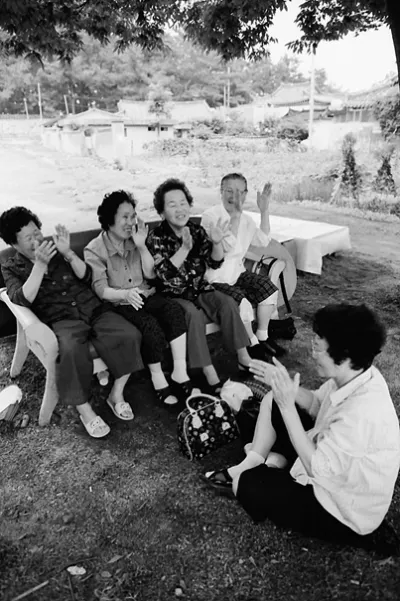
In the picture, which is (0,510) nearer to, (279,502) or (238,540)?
(238,540)

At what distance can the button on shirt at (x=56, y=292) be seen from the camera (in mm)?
2723

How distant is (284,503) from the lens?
1.88 m

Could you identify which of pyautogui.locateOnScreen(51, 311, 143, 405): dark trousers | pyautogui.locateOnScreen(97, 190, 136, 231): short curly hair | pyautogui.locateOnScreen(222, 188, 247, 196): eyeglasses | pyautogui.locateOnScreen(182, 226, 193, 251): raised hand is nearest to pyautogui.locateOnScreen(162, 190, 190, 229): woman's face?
pyautogui.locateOnScreen(182, 226, 193, 251): raised hand

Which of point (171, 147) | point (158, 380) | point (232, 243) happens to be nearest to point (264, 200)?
point (232, 243)

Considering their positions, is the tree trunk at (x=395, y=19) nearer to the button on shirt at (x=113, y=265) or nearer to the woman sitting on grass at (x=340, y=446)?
the button on shirt at (x=113, y=265)

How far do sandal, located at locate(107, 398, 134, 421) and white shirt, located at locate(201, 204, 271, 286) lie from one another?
41.7 inches

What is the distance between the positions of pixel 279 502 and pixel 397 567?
0.49m

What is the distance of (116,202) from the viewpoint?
9.64ft

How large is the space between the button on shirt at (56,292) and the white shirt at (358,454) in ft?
5.30

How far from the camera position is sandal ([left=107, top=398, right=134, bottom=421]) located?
109 inches

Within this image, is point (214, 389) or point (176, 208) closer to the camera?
point (214, 389)

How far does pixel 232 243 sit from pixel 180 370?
1.04 meters

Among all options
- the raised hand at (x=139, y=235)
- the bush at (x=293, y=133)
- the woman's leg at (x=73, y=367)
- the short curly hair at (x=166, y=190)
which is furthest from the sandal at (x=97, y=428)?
the bush at (x=293, y=133)

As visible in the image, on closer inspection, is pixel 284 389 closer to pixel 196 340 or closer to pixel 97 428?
pixel 196 340
